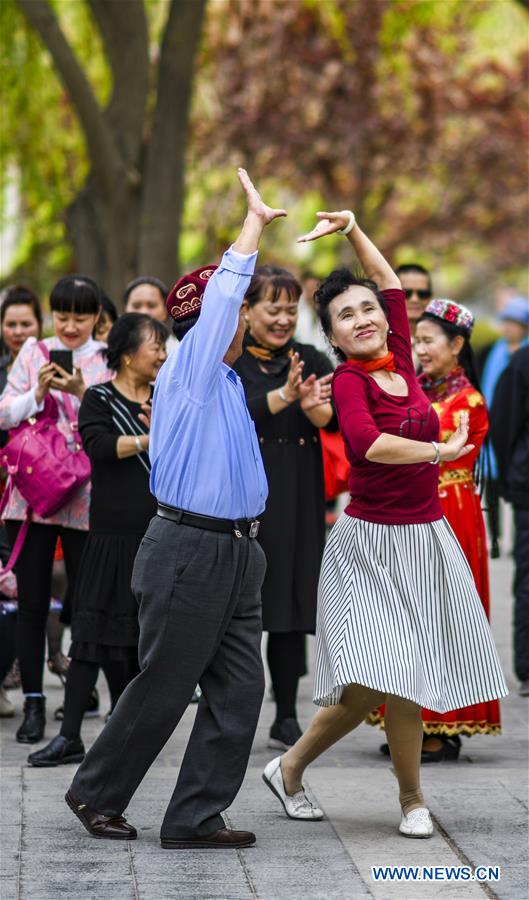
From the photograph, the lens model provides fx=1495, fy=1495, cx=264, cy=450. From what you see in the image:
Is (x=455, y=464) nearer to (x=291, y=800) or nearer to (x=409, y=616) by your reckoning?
(x=409, y=616)

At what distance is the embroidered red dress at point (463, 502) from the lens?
609 cm

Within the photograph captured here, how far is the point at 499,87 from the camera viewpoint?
2164cm

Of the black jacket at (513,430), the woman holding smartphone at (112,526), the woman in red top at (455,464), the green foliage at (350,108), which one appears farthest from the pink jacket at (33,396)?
the green foliage at (350,108)

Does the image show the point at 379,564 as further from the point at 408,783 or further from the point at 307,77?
the point at 307,77

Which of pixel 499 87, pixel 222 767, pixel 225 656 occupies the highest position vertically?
pixel 499 87

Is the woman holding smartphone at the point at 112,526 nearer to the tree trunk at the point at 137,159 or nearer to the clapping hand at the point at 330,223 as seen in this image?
the clapping hand at the point at 330,223

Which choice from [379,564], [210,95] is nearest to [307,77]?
[210,95]

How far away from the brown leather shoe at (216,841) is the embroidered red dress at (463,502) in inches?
51.7

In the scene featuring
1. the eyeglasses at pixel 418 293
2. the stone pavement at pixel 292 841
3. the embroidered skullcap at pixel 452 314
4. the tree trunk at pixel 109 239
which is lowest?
the stone pavement at pixel 292 841

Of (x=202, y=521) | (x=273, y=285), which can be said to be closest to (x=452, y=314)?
(x=273, y=285)

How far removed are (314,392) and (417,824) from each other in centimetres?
189

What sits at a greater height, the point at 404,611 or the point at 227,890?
the point at 404,611

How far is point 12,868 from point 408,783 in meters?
1.36

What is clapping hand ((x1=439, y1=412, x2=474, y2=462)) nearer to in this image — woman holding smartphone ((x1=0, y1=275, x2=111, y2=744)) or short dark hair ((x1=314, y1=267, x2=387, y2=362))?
short dark hair ((x1=314, y1=267, x2=387, y2=362))
